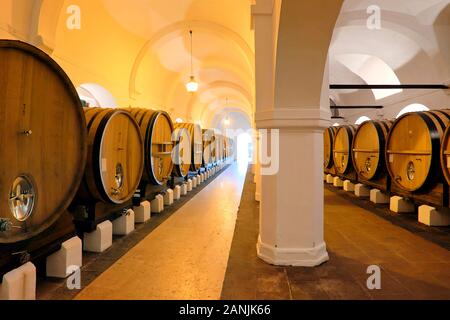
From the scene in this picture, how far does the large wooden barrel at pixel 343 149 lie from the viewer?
300 inches

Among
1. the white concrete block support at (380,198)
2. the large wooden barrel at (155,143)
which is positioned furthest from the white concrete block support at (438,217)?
the large wooden barrel at (155,143)

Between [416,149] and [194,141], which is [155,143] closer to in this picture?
[194,141]

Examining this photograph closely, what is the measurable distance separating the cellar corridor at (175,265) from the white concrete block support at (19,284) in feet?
1.10

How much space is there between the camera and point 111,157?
3518 millimetres

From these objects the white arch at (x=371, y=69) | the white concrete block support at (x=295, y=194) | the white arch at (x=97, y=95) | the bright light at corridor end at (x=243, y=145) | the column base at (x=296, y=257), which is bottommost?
the column base at (x=296, y=257)

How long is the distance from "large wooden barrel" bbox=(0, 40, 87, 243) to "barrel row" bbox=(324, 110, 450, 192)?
169 inches

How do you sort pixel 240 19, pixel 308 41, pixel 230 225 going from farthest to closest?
pixel 240 19, pixel 230 225, pixel 308 41

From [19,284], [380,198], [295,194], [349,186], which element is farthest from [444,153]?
[19,284]

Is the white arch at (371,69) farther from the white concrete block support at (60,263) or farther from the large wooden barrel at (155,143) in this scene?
the white concrete block support at (60,263)

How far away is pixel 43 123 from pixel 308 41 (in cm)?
220

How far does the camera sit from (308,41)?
8.93ft

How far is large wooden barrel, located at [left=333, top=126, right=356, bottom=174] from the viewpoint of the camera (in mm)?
7625
